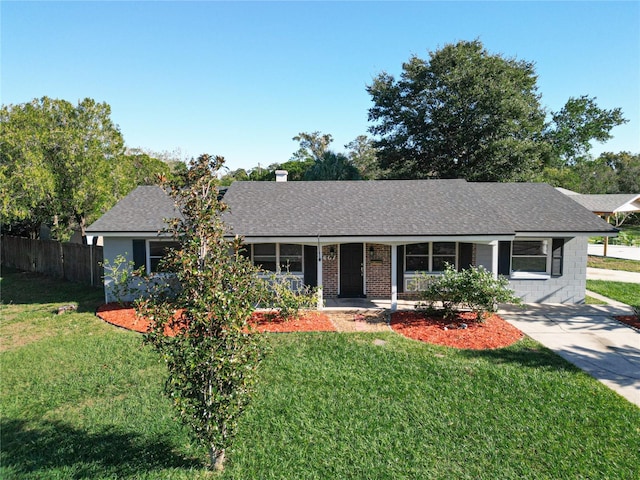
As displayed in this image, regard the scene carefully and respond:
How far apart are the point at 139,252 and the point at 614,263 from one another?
24.4 meters

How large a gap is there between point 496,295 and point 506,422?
4.76 metres

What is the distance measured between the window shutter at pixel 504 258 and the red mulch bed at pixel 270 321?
6.39 meters

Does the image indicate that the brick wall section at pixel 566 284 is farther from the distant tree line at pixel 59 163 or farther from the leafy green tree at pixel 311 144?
the leafy green tree at pixel 311 144

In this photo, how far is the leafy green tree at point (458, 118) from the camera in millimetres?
28172

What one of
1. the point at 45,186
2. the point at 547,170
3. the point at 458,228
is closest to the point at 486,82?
the point at 547,170

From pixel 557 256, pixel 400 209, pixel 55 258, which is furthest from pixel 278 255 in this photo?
pixel 55 258

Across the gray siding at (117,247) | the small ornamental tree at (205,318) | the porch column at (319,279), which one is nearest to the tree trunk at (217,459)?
the small ornamental tree at (205,318)

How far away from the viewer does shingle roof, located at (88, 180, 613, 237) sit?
12344 millimetres

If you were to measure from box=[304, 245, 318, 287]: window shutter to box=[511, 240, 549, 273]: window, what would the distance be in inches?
270

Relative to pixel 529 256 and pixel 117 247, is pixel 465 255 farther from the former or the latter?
pixel 117 247

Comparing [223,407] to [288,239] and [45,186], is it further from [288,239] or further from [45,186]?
[45,186]

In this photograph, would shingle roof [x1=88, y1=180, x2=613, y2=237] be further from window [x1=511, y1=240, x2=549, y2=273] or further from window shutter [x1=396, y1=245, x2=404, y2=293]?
window shutter [x1=396, y1=245, x2=404, y2=293]

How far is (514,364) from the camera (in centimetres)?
811

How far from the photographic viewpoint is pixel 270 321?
37.2ft
